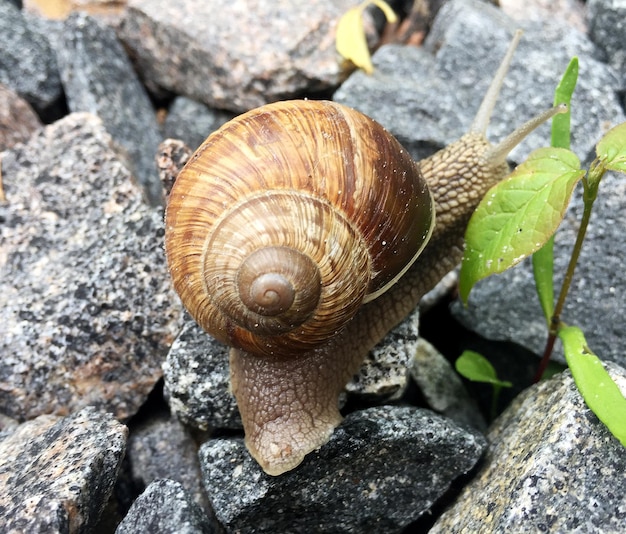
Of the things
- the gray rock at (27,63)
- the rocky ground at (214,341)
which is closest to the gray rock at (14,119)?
the rocky ground at (214,341)

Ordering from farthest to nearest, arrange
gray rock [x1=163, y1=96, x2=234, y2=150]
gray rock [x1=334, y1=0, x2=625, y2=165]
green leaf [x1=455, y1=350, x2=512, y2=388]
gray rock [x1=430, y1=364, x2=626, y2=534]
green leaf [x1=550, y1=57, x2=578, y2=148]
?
gray rock [x1=163, y1=96, x2=234, y2=150], gray rock [x1=334, y1=0, x2=625, y2=165], green leaf [x1=455, y1=350, x2=512, y2=388], green leaf [x1=550, y1=57, x2=578, y2=148], gray rock [x1=430, y1=364, x2=626, y2=534]

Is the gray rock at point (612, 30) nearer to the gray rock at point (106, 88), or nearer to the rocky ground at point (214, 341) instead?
the rocky ground at point (214, 341)

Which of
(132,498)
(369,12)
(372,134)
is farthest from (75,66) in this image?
(132,498)

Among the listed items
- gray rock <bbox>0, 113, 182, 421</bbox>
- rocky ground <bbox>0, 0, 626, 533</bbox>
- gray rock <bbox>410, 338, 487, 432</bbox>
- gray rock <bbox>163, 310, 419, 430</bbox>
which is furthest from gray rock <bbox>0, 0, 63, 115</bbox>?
A: gray rock <bbox>410, 338, 487, 432</bbox>

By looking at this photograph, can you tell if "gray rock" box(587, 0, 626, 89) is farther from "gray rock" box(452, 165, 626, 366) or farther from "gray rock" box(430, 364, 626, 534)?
"gray rock" box(430, 364, 626, 534)

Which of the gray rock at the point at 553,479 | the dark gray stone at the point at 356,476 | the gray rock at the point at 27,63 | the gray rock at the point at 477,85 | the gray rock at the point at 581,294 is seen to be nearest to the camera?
the gray rock at the point at 553,479

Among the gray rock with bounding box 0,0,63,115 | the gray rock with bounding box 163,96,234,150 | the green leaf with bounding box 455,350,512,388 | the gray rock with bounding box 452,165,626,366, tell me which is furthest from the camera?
the gray rock with bounding box 163,96,234,150

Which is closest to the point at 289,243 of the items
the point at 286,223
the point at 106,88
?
the point at 286,223

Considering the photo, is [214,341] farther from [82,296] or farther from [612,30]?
[612,30]

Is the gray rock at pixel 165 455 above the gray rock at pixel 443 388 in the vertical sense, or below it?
below
